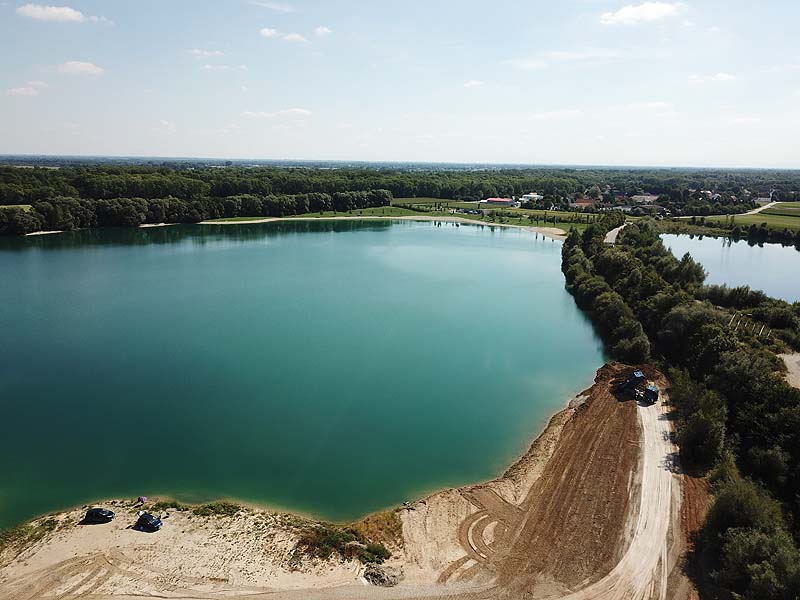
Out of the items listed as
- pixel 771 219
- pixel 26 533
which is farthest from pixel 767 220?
pixel 26 533

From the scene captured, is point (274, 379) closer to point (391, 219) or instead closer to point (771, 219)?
point (391, 219)

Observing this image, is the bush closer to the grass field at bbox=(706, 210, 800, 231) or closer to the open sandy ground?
the open sandy ground

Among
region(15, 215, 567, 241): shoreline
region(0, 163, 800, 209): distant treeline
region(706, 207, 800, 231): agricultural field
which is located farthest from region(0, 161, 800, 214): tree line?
region(15, 215, 567, 241): shoreline

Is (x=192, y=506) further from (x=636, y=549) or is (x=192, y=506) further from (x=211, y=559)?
(x=636, y=549)

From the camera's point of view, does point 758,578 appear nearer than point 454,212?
Yes

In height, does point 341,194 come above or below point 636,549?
above

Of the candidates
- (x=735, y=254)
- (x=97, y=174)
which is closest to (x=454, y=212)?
(x=735, y=254)
